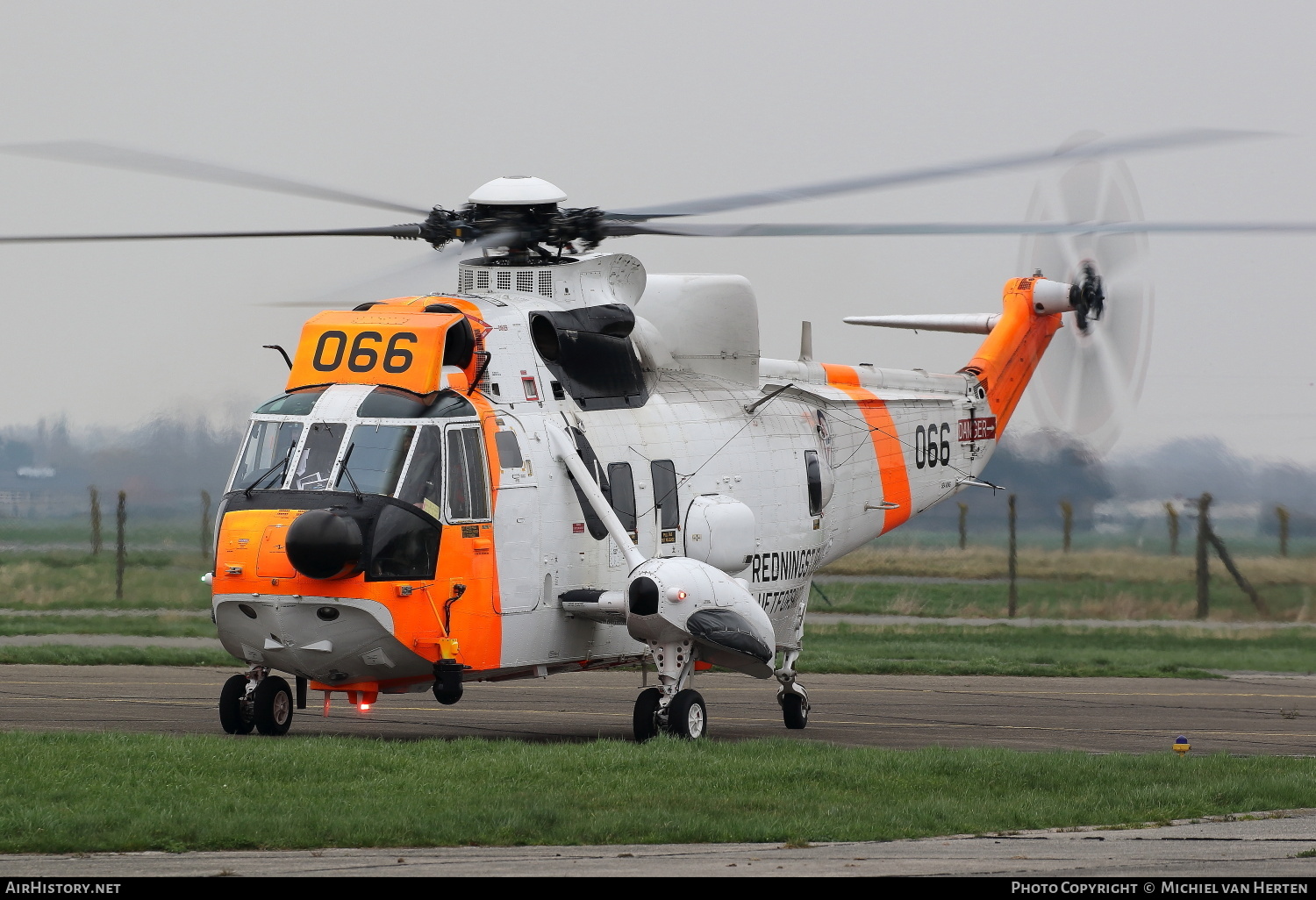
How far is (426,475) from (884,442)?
8013 millimetres

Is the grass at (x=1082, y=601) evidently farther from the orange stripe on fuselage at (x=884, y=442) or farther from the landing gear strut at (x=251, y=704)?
the landing gear strut at (x=251, y=704)

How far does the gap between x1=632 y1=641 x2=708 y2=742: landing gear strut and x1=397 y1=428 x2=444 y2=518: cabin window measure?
8.82 ft

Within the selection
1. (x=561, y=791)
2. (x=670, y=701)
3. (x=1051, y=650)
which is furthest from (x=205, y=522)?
(x=561, y=791)

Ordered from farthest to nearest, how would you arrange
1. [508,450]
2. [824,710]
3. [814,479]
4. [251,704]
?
[824,710], [814,479], [251,704], [508,450]

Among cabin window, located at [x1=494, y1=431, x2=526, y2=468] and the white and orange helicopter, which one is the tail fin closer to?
the white and orange helicopter

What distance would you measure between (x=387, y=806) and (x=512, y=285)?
7035 millimetres

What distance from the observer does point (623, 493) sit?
1694 cm

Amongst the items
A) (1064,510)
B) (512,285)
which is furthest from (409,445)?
(1064,510)

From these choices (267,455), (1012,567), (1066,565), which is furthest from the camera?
(1066,565)

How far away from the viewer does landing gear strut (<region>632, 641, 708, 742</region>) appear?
1605 cm

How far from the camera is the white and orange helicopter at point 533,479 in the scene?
1455cm

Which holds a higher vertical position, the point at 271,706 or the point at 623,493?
the point at 623,493

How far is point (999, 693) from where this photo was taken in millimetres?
22328

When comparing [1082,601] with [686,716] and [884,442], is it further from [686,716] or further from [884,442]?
[686,716]
